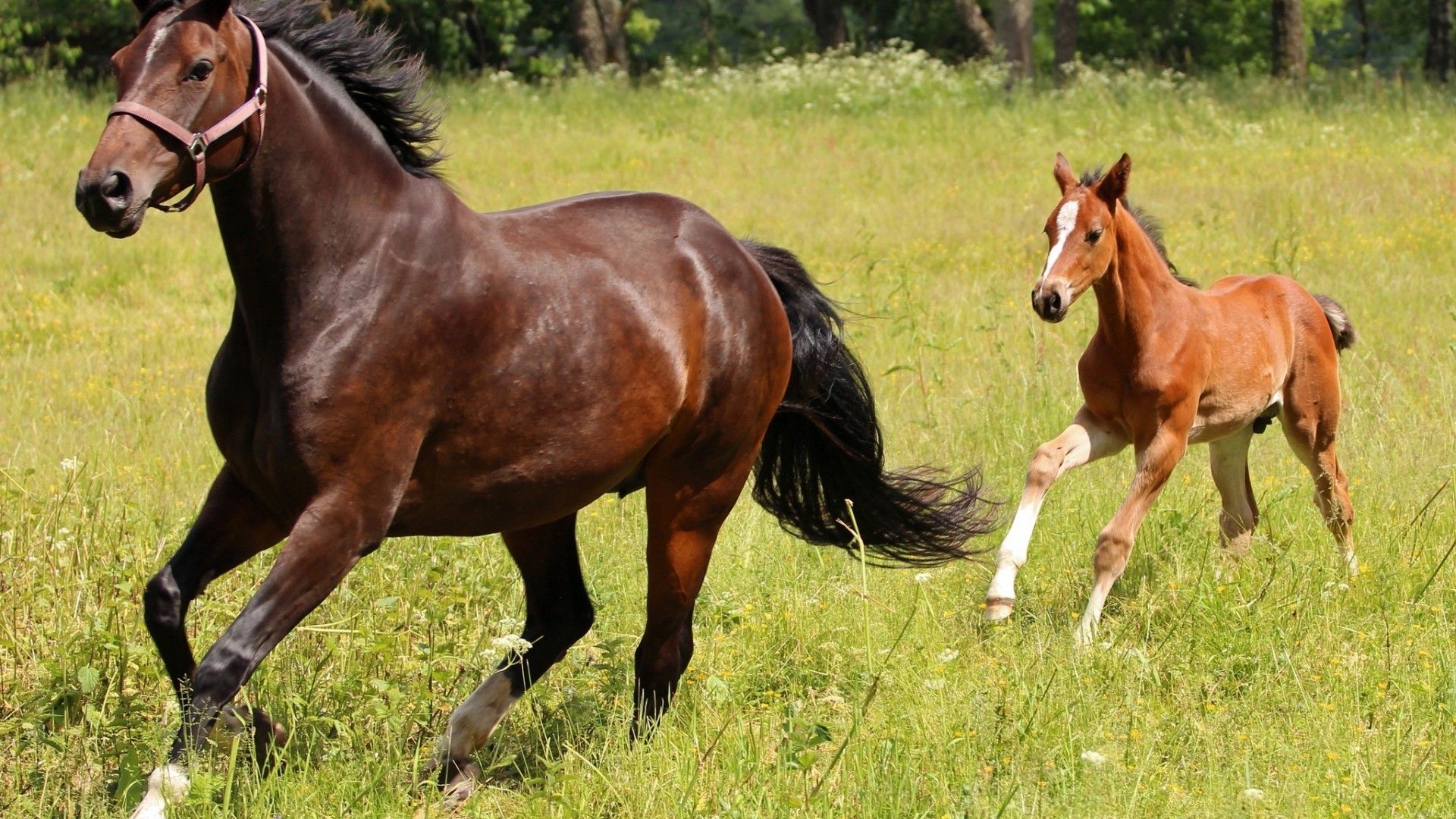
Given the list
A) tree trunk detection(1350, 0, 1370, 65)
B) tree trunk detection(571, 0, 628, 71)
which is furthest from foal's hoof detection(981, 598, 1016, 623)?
tree trunk detection(1350, 0, 1370, 65)

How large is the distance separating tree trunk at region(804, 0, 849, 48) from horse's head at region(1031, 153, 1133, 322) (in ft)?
100

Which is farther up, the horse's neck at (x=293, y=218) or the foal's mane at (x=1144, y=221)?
the horse's neck at (x=293, y=218)

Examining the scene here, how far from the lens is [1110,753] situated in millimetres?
4180

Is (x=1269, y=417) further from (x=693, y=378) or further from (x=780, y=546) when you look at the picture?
(x=693, y=378)

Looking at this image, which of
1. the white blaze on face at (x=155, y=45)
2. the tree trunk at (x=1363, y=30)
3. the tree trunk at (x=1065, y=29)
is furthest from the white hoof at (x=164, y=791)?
the tree trunk at (x=1363, y=30)

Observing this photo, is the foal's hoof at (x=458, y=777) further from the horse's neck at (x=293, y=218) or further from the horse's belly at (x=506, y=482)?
the horse's neck at (x=293, y=218)

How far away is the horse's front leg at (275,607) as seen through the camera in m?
3.57

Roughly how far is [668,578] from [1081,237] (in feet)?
7.00

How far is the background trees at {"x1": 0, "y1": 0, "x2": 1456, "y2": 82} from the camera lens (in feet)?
82.4

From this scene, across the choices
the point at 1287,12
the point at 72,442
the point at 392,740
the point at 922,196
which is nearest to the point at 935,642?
the point at 392,740

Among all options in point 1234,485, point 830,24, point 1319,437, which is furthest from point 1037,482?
point 830,24

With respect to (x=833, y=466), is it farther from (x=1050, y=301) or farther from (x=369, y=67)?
(x=369, y=67)

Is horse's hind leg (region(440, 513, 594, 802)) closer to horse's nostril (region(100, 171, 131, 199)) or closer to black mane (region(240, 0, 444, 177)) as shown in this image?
black mane (region(240, 0, 444, 177))

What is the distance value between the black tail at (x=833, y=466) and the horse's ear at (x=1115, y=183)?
117cm
